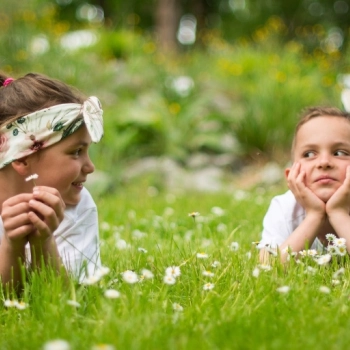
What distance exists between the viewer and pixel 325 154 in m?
3.21

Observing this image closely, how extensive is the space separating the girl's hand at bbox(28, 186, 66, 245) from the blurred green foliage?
19.2 feet

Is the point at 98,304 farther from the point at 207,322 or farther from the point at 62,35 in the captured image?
the point at 62,35

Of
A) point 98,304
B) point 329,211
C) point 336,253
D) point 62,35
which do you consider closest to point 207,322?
point 98,304

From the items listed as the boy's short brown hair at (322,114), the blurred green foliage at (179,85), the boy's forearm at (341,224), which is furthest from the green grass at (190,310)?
the blurred green foliage at (179,85)

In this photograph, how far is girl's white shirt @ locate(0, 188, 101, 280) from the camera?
9.52ft

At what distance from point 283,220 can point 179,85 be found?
7.22 metres

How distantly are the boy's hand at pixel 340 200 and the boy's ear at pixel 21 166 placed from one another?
1501 millimetres

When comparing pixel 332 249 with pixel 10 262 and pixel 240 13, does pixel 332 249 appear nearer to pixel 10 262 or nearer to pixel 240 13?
pixel 10 262

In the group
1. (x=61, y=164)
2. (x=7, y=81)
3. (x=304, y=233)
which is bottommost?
(x=304, y=233)

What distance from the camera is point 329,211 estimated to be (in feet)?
10.3

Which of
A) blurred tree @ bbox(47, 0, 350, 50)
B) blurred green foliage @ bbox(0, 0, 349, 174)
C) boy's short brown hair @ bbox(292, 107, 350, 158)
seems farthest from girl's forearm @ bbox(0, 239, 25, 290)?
blurred tree @ bbox(47, 0, 350, 50)

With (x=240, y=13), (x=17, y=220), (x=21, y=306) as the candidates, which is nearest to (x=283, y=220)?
(x=17, y=220)

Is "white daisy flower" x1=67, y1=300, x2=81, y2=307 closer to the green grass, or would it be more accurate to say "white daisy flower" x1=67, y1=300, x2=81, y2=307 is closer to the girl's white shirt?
the green grass

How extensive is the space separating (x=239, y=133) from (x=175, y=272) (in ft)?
23.4
